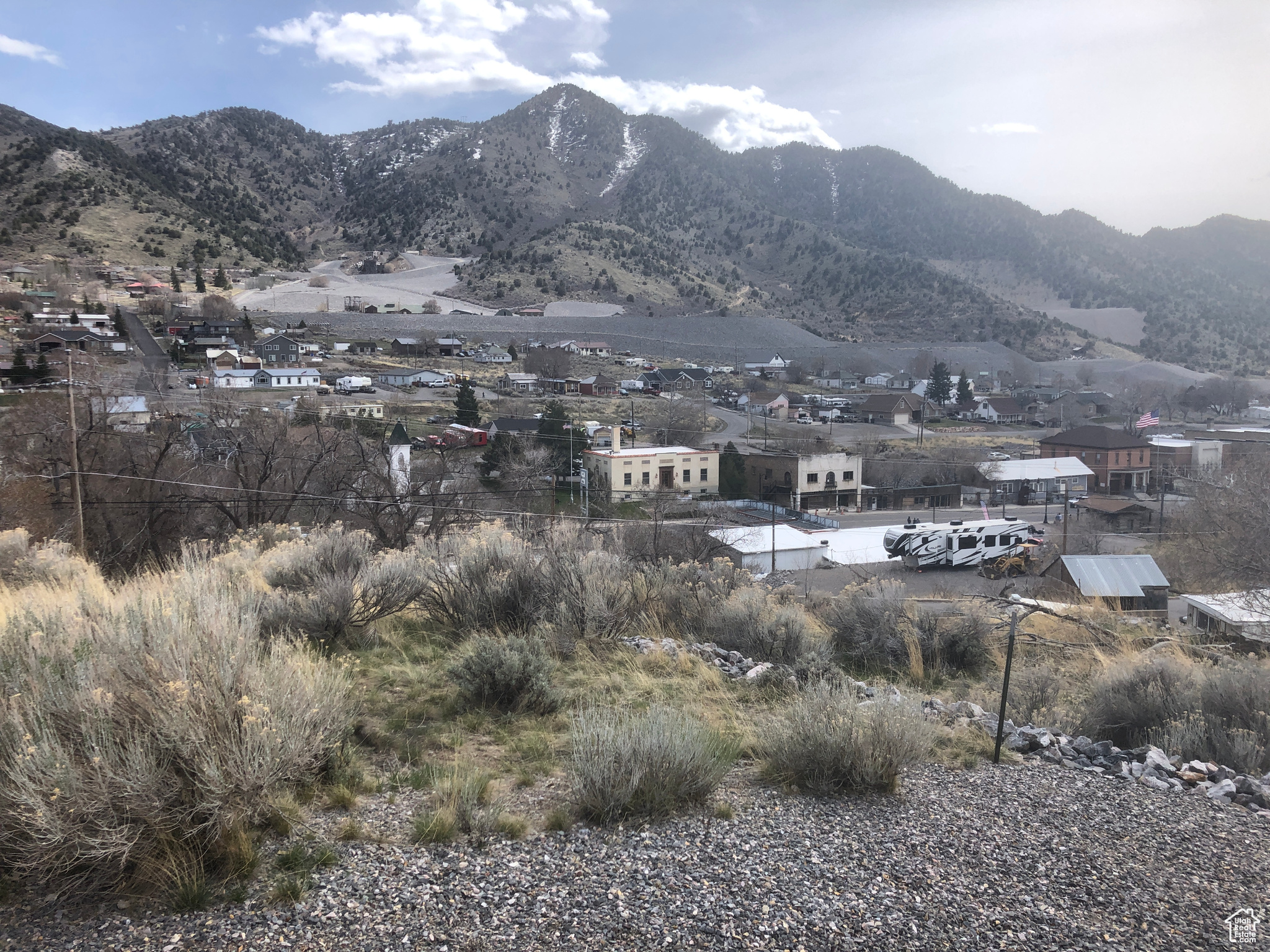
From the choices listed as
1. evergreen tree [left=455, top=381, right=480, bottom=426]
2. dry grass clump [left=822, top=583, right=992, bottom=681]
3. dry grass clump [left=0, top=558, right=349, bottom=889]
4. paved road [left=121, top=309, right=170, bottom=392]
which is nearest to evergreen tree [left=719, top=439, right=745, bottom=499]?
evergreen tree [left=455, top=381, right=480, bottom=426]

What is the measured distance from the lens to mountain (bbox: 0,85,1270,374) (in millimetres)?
85562

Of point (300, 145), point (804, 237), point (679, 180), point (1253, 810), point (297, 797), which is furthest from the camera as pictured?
point (300, 145)

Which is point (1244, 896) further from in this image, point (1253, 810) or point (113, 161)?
point (113, 161)

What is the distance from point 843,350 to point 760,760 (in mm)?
78996

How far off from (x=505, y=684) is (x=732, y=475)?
27103 millimetres

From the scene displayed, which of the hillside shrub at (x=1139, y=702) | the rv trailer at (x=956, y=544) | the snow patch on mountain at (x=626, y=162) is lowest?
the rv trailer at (x=956, y=544)

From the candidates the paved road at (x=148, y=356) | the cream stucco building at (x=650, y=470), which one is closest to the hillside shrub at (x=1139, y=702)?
the cream stucco building at (x=650, y=470)

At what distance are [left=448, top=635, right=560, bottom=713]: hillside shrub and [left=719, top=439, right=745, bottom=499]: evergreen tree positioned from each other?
26336 mm

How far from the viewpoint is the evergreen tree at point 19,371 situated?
84.3 ft

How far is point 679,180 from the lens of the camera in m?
164

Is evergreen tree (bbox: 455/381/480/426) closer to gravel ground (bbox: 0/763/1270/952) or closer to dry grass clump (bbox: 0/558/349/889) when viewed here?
dry grass clump (bbox: 0/558/349/889)

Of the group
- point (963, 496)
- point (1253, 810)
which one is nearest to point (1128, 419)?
point (963, 496)

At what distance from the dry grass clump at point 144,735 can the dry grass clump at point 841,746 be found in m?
2.27

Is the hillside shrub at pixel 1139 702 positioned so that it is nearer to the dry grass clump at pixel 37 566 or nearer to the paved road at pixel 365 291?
the dry grass clump at pixel 37 566
